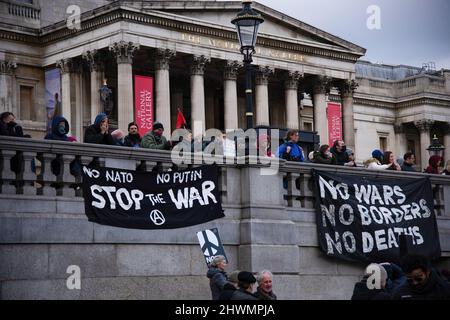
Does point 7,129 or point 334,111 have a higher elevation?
point 334,111

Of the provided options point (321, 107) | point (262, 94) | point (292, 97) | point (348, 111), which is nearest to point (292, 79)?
point (292, 97)

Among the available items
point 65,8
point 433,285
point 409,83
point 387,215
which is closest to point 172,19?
point 65,8

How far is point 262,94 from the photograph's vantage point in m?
69.3

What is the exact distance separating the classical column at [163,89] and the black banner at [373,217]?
39.5 metres

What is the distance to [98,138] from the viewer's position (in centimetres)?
1934

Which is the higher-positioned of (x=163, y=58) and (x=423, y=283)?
(x=163, y=58)

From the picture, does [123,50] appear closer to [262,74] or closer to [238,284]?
[262,74]

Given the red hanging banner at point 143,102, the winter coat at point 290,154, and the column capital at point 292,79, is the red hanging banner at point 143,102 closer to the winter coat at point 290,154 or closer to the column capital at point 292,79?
the column capital at point 292,79

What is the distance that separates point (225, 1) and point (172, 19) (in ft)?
14.0

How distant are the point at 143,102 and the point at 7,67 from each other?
32.0ft

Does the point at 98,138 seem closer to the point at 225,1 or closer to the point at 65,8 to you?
the point at 225,1

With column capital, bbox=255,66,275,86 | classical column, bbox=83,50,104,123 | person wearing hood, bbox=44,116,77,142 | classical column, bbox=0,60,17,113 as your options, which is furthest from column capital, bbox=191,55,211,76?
person wearing hood, bbox=44,116,77,142

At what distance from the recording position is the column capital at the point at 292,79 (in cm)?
7158

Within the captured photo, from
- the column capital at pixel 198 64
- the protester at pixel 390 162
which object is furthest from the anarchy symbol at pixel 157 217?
the column capital at pixel 198 64
